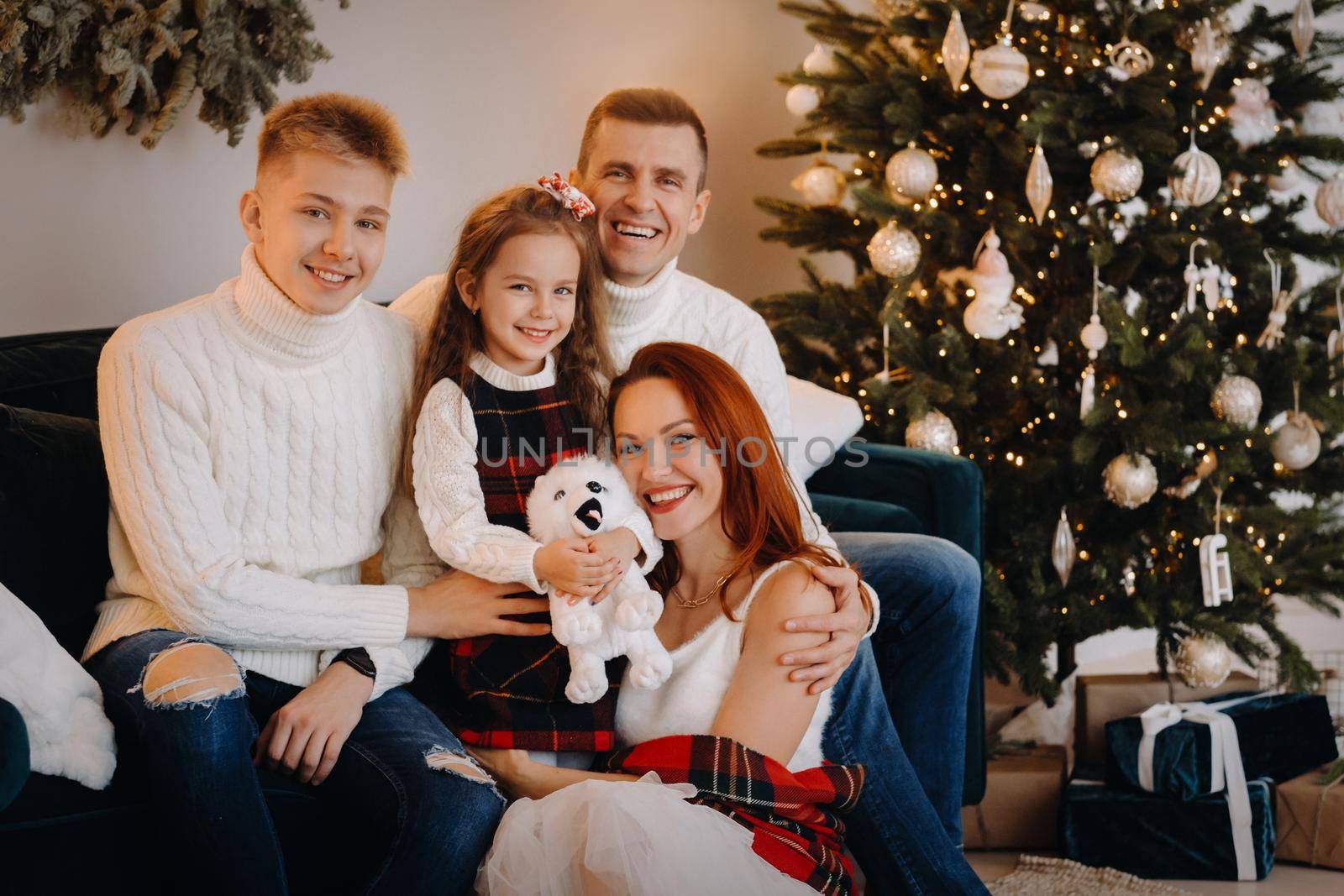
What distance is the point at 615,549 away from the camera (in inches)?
65.4

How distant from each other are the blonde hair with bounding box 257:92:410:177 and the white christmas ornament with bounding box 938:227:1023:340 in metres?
1.51

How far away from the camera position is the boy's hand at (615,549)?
1650 millimetres

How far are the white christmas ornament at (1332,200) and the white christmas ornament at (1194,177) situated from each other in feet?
0.88

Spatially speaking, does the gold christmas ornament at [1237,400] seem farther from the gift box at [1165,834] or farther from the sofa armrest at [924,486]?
the gift box at [1165,834]

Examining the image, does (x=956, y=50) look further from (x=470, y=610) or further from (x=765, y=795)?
(x=765, y=795)

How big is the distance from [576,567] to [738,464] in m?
0.29

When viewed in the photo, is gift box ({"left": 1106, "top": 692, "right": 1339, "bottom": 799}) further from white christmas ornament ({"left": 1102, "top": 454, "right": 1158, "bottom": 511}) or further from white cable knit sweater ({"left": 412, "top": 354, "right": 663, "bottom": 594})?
white cable knit sweater ({"left": 412, "top": 354, "right": 663, "bottom": 594})

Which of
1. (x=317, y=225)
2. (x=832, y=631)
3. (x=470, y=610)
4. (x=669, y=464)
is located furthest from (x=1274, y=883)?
(x=317, y=225)

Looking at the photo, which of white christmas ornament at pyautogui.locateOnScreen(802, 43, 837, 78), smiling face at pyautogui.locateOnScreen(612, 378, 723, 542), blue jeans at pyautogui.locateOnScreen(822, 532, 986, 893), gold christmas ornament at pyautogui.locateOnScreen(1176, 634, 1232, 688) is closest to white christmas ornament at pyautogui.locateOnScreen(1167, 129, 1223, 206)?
white christmas ornament at pyautogui.locateOnScreen(802, 43, 837, 78)

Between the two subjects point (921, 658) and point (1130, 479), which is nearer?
point (921, 658)

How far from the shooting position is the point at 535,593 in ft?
5.85

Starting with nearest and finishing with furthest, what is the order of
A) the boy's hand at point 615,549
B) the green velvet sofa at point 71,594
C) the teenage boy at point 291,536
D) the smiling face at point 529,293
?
the green velvet sofa at point 71,594 < the teenage boy at point 291,536 < the boy's hand at point 615,549 < the smiling face at point 529,293

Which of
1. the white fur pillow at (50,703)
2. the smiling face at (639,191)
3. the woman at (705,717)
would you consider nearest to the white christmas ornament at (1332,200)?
the smiling face at (639,191)

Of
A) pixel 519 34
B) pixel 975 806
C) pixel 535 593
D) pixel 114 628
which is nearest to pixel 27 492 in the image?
pixel 114 628
